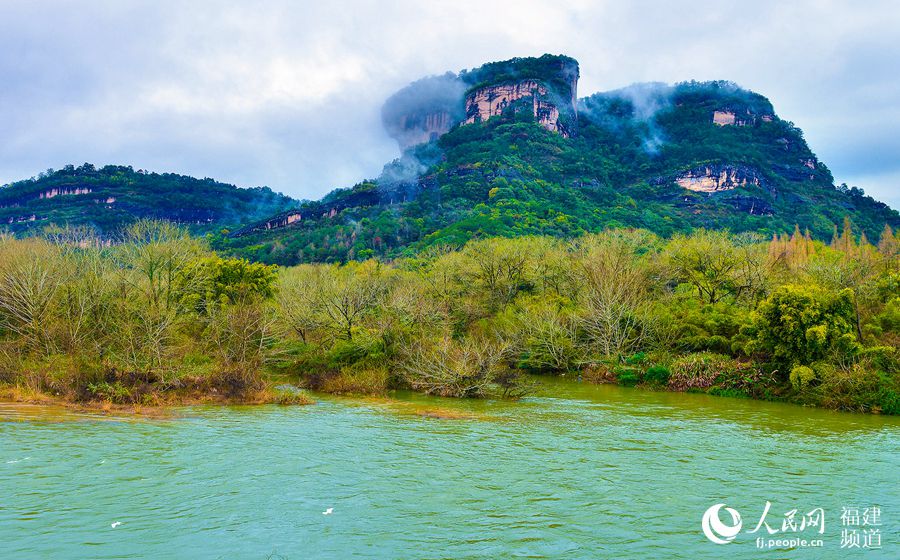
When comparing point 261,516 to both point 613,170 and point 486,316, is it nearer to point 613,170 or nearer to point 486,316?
point 486,316

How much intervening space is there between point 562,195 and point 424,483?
128327mm

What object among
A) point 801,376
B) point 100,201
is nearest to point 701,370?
point 801,376

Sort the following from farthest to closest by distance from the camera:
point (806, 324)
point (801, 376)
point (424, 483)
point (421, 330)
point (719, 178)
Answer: point (719, 178), point (421, 330), point (806, 324), point (801, 376), point (424, 483)

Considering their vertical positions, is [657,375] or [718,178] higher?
[718,178]

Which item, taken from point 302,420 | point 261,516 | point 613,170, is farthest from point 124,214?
point 261,516

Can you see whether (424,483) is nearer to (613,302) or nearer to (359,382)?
(359,382)

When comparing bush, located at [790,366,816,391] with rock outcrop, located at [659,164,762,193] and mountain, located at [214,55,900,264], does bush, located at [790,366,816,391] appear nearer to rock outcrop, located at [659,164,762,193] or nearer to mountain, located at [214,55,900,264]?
mountain, located at [214,55,900,264]

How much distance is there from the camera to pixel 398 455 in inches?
870

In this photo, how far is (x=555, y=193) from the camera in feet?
468

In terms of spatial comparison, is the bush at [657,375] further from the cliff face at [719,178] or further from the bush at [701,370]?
the cliff face at [719,178]

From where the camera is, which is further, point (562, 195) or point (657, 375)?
point (562, 195)

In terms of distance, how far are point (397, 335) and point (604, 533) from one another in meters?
25.1

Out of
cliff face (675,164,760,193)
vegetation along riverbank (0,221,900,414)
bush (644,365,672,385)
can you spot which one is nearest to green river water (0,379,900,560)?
vegetation along riverbank (0,221,900,414)

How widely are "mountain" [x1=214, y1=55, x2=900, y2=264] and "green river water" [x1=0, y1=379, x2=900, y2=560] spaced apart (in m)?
76.0
